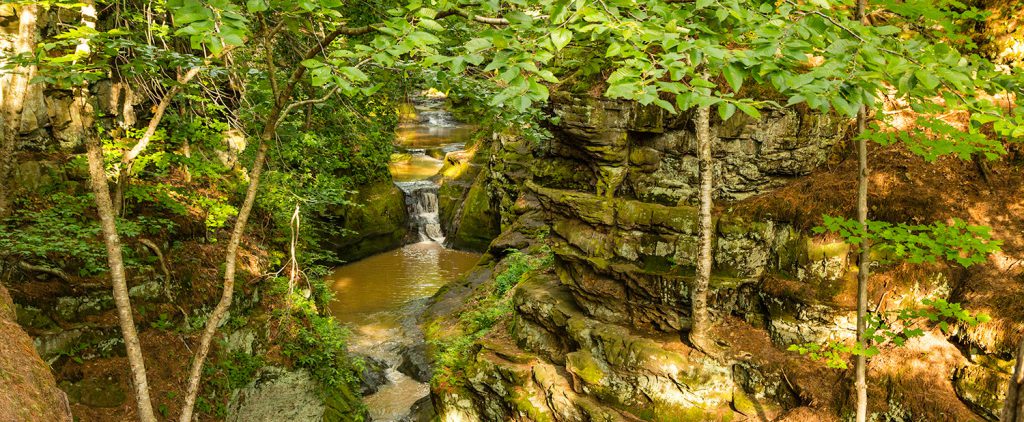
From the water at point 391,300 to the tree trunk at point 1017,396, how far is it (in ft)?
31.2

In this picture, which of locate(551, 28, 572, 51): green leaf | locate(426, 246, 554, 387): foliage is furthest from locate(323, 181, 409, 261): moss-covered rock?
locate(551, 28, 572, 51): green leaf

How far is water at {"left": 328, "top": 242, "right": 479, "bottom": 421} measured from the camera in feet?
37.7

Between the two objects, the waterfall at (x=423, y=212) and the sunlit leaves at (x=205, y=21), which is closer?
the sunlit leaves at (x=205, y=21)

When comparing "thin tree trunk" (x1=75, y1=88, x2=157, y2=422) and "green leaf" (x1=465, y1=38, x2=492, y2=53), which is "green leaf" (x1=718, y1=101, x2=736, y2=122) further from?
"thin tree trunk" (x1=75, y1=88, x2=157, y2=422)

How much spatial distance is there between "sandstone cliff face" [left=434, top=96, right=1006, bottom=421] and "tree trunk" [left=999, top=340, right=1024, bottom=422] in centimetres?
308

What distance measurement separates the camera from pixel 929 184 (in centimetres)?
738

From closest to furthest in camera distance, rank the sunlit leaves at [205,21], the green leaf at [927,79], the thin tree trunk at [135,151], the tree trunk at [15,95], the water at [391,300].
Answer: the green leaf at [927,79] < the sunlit leaves at [205,21] < the tree trunk at [15,95] < the thin tree trunk at [135,151] < the water at [391,300]

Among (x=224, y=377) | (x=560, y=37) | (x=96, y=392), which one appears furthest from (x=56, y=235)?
(x=560, y=37)

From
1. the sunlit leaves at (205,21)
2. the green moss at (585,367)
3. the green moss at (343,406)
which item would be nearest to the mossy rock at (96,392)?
the green moss at (343,406)

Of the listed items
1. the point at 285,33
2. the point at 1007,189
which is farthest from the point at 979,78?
the point at 285,33

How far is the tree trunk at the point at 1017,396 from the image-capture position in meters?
3.72

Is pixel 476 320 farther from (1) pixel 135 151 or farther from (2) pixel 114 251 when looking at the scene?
(2) pixel 114 251

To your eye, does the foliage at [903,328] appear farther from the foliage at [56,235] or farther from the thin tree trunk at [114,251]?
the foliage at [56,235]

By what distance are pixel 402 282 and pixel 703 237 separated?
12.8 meters
